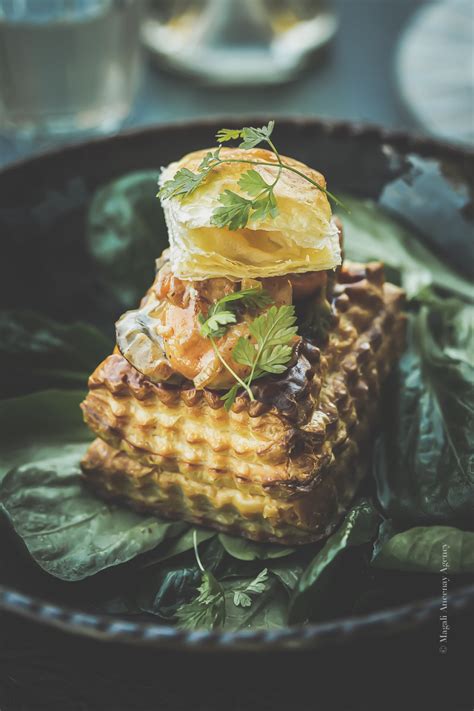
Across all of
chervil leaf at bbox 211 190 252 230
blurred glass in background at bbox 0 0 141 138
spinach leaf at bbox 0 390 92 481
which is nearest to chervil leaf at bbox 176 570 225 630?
spinach leaf at bbox 0 390 92 481

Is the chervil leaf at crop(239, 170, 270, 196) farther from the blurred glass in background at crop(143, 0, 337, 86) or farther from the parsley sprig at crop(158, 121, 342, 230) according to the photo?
the blurred glass in background at crop(143, 0, 337, 86)

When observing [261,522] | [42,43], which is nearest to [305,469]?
[261,522]

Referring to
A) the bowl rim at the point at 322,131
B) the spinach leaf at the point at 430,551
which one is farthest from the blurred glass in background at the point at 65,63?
the spinach leaf at the point at 430,551

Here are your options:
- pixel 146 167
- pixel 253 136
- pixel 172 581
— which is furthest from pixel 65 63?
pixel 172 581

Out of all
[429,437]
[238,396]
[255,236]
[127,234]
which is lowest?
[429,437]

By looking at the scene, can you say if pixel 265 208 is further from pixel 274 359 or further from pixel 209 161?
pixel 274 359

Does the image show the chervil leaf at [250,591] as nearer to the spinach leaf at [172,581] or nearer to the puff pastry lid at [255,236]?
the spinach leaf at [172,581]
